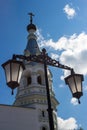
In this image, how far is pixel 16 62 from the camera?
7344mm

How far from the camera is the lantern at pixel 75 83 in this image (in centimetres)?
776

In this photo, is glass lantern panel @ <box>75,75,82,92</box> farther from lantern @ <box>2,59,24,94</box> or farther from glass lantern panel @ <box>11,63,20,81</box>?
glass lantern panel @ <box>11,63,20,81</box>

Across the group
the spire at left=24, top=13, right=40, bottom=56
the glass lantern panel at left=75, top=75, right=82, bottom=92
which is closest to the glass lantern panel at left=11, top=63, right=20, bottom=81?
the glass lantern panel at left=75, top=75, right=82, bottom=92

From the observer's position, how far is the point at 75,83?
25.8 feet

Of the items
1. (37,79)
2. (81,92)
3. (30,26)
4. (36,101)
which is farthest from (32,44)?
(81,92)

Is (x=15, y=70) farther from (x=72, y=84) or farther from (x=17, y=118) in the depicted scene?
(x=17, y=118)

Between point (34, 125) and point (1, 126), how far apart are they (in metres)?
3.29

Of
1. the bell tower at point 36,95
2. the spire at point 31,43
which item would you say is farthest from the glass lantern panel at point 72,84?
the spire at point 31,43

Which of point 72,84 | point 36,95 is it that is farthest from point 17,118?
point 72,84

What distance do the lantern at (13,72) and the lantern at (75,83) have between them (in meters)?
1.35

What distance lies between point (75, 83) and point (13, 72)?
164cm

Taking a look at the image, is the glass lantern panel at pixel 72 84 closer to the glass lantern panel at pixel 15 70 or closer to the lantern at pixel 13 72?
the lantern at pixel 13 72

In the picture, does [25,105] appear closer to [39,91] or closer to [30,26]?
[39,91]

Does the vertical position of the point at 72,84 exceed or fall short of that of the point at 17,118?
it falls short
